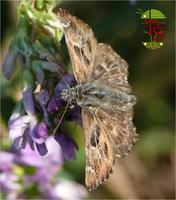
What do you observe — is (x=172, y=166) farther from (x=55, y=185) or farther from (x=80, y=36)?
(x=80, y=36)

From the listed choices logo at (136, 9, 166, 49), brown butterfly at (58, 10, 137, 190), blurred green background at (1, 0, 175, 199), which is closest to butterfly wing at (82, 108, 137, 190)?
brown butterfly at (58, 10, 137, 190)

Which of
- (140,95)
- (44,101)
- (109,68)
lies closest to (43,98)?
(44,101)

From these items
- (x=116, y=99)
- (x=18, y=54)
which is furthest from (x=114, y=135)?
(x=18, y=54)

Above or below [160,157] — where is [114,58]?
above

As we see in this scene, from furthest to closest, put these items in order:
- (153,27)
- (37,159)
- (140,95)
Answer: (140,95), (37,159), (153,27)

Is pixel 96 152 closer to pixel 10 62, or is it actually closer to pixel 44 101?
pixel 44 101

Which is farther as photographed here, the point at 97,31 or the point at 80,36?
the point at 97,31

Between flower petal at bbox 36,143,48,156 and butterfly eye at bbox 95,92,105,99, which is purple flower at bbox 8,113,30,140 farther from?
butterfly eye at bbox 95,92,105,99
